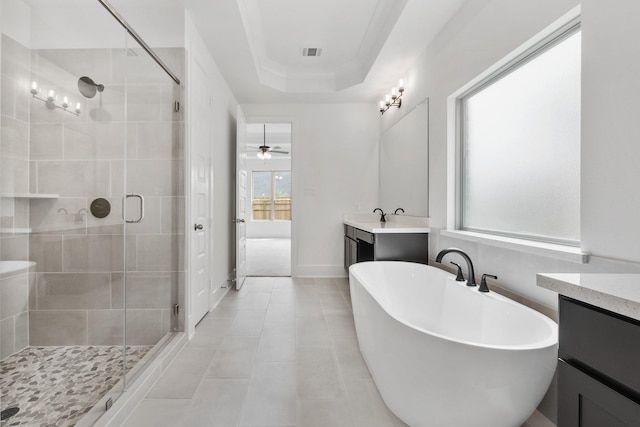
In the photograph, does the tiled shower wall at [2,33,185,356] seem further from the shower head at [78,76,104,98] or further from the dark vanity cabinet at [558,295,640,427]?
the dark vanity cabinet at [558,295,640,427]

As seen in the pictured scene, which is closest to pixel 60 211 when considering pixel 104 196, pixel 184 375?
pixel 104 196

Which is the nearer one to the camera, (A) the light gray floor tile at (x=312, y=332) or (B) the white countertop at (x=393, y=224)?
(A) the light gray floor tile at (x=312, y=332)

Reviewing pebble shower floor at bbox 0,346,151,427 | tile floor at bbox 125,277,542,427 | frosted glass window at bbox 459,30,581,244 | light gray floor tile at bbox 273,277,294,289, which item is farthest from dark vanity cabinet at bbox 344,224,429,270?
pebble shower floor at bbox 0,346,151,427

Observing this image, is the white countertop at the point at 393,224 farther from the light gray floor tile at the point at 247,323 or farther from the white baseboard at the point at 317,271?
the light gray floor tile at the point at 247,323

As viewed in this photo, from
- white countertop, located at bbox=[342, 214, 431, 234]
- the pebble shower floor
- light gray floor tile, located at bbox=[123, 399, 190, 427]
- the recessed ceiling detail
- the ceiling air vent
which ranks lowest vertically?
light gray floor tile, located at bbox=[123, 399, 190, 427]

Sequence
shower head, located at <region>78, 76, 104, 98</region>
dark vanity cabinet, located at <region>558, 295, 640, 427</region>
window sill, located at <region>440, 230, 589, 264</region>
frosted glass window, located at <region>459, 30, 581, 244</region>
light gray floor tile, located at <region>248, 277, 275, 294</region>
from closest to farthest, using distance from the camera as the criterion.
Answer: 1. dark vanity cabinet, located at <region>558, 295, 640, 427</region>
2. window sill, located at <region>440, 230, 589, 264</region>
3. frosted glass window, located at <region>459, 30, 581, 244</region>
4. shower head, located at <region>78, 76, 104, 98</region>
5. light gray floor tile, located at <region>248, 277, 275, 294</region>

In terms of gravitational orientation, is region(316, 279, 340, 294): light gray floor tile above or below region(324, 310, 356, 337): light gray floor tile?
above

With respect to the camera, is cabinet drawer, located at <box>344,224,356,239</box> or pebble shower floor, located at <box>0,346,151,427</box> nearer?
pebble shower floor, located at <box>0,346,151,427</box>

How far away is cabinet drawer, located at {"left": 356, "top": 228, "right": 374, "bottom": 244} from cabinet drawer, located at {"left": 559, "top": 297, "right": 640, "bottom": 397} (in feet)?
7.06

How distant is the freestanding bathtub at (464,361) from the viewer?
108cm

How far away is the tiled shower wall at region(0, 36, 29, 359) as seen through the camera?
1373mm

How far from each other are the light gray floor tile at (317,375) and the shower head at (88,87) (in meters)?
2.18

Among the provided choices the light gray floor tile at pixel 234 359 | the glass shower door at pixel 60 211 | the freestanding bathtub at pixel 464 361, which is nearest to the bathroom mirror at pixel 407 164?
the freestanding bathtub at pixel 464 361

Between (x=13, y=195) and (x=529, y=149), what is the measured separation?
8.96 ft
